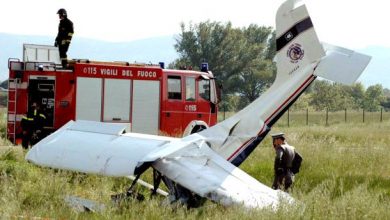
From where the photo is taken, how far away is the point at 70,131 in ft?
31.4

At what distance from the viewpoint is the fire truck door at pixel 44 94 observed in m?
17.0

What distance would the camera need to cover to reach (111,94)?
1752 cm

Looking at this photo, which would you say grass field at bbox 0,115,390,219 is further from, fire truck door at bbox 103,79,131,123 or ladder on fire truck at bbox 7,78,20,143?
fire truck door at bbox 103,79,131,123

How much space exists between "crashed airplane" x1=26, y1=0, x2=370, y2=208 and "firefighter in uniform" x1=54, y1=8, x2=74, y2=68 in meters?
7.94

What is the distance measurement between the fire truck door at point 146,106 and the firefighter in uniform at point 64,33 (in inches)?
75.6

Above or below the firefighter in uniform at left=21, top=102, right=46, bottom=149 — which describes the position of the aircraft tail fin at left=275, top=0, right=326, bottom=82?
above

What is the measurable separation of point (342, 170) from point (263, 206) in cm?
715

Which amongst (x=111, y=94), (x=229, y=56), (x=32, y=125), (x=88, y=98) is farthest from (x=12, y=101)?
(x=229, y=56)

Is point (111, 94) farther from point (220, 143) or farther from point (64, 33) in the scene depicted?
point (220, 143)

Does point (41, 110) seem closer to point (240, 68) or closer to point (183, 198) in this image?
point (183, 198)

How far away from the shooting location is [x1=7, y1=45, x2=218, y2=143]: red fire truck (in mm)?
17000

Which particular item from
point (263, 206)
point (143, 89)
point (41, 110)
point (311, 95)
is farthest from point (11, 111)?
point (311, 95)

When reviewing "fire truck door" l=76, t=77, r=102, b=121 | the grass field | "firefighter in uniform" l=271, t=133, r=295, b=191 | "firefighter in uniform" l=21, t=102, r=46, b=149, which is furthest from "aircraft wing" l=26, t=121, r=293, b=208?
"fire truck door" l=76, t=77, r=102, b=121

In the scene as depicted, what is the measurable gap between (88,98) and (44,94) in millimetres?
1088
